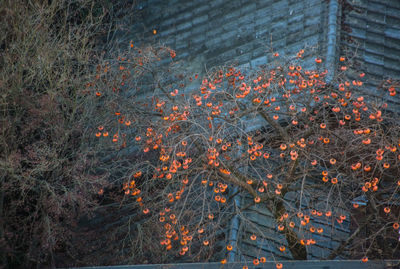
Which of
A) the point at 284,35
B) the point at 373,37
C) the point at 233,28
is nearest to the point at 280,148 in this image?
the point at 284,35

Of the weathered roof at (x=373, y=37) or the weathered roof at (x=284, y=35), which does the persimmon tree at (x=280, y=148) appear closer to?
the weathered roof at (x=284, y=35)

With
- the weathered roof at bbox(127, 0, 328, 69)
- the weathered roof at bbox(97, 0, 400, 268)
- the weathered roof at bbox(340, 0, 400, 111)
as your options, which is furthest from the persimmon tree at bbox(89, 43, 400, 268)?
the weathered roof at bbox(127, 0, 328, 69)

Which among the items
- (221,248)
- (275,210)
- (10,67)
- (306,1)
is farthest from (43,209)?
(306,1)

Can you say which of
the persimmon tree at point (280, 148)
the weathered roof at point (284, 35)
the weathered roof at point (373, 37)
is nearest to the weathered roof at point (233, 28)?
the weathered roof at point (284, 35)

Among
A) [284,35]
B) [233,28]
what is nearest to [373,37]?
[284,35]

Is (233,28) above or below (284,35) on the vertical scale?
below

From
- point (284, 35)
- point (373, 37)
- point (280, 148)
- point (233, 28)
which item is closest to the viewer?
point (280, 148)

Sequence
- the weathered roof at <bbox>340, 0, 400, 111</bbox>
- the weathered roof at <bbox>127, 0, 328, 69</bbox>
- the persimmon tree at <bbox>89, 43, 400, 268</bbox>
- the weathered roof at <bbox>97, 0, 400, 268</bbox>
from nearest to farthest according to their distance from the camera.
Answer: the persimmon tree at <bbox>89, 43, 400, 268</bbox>, the weathered roof at <bbox>97, 0, 400, 268</bbox>, the weathered roof at <bbox>340, 0, 400, 111</bbox>, the weathered roof at <bbox>127, 0, 328, 69</bbox>

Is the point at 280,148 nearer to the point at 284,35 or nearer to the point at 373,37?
the point at 284,35

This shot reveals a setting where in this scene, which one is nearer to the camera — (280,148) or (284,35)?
(280,148)

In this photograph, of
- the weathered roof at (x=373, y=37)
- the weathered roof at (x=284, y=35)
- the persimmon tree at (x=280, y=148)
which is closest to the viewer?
the persimmon tree at (x=280, y=148)

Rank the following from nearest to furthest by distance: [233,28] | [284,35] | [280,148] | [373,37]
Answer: [280,148] → [373,37] → [284,35] → [233,28]

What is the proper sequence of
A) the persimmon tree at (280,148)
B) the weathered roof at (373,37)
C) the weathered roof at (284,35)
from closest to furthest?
the persimmon tree at (280,148) → the weathered roof at (284,35) → the weathered roof at (373,37)

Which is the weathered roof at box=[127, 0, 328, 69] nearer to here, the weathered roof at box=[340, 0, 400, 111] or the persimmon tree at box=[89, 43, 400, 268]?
the weathered roof at box=[340, 0, 400, 111]
